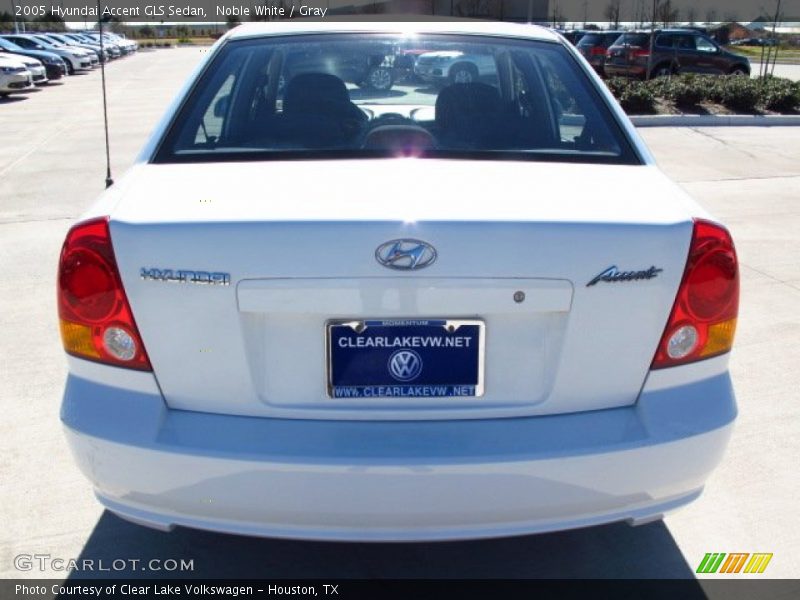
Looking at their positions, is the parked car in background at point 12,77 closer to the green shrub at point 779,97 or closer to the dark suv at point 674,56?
the dark suv at point 674,56

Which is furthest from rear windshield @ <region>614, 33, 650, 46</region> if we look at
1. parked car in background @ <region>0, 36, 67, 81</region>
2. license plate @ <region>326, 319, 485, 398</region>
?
license plate @ <region>326, 319, 485, 398</region>

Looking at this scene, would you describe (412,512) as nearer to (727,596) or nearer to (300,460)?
(300,460)

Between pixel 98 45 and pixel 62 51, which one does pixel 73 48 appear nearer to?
pixel 62 51

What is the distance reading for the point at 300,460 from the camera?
2.22 meters

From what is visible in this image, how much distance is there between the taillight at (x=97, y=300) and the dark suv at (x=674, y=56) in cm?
2130

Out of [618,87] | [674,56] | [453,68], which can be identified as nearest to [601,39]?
[674,56]

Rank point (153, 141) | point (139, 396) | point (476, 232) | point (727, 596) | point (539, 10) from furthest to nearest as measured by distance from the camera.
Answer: point (539, 10)
point (153, 141)
point (727, 596)
point (139, 396)
point (476, 232)

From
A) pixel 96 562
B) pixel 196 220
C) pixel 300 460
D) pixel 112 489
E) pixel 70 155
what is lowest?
pixel 70 155

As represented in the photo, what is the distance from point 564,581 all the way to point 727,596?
0.50 m

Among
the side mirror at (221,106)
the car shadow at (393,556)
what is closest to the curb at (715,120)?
the side mirror at (221,106)

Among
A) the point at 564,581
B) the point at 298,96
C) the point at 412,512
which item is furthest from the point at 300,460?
the point at 298,96

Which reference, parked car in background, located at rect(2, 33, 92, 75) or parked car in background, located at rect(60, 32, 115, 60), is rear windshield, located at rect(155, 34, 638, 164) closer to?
parked car in background, located at rect(2, 33, 92, 75)

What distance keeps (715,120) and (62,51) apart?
24.9 meters

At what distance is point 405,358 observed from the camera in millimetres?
2279
